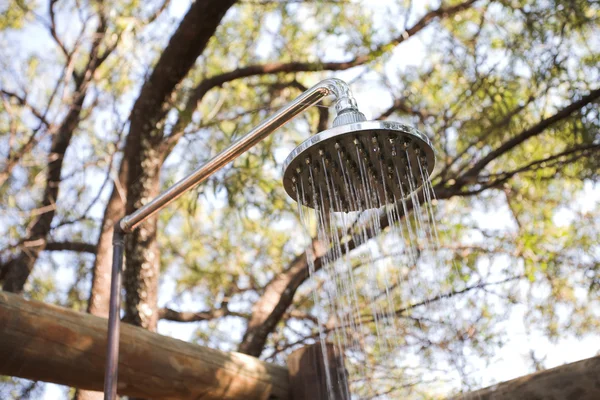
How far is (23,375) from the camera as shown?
2.09 metres

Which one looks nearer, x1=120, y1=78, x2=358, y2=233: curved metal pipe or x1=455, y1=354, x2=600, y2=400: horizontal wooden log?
x1=120, y1=78, x2=358, y2=233: curved metal pipe

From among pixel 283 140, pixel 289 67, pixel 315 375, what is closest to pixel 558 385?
pixel 315 375

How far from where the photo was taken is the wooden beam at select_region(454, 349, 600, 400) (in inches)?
79.1

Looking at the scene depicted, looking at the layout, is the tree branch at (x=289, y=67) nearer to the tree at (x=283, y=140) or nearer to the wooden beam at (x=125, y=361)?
the tree at (x=283, y=140)

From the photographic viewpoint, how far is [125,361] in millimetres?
2285

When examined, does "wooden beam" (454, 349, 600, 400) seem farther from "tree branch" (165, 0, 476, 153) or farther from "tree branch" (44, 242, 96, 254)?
"tree branch" (44, 242, 96, 254)

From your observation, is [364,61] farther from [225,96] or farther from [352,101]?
[352,101]

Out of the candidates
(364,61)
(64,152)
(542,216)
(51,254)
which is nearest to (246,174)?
(364,61)

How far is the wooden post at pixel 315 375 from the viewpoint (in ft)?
8.93

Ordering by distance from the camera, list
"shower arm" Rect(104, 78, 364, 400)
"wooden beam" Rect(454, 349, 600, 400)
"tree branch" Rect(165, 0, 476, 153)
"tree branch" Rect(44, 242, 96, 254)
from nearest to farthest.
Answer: "shower arm" Rect(104, 78, 364, 400) < "wooden beam" Rect(454, 349, 600, 400) < "tree branch" Rect(165, 0, 476, 153) < "tree branch" Rect(44, 242, 96, 254)

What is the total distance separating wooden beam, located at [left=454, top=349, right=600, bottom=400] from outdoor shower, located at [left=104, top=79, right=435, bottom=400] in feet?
2.82

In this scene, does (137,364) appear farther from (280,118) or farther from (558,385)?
(558,385)

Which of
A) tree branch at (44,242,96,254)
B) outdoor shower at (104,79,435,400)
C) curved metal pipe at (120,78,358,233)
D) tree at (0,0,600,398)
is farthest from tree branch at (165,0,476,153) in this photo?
outdoor shower at (104,79,435,400)

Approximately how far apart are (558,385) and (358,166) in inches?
41.3
